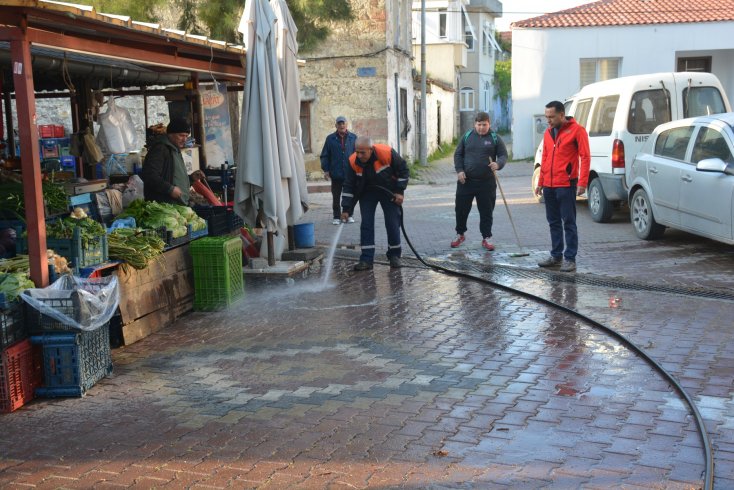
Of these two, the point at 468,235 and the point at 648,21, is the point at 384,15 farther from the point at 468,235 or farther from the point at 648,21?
the point at 468,235

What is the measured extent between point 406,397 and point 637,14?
27695 mm

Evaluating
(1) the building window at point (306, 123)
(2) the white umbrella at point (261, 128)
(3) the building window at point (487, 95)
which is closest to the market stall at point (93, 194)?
(2) the white umbrella at point (261, 128)

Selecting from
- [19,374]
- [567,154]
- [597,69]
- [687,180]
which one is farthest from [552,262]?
[597,69]

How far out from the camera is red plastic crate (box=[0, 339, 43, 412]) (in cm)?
568

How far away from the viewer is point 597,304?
8570 millimetres

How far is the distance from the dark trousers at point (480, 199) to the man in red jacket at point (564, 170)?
140cm

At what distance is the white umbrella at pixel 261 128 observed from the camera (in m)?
9.30

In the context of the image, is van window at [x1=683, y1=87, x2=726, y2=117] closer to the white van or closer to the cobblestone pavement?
the white van

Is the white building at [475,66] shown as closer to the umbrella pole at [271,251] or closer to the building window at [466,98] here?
the building window at [466,98]

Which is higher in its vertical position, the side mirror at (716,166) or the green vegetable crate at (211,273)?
the side mirror at (716,166)

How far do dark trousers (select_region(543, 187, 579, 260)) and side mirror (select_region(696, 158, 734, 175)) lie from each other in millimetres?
1496

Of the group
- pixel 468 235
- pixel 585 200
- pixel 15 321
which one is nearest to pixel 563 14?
pixel 585 200

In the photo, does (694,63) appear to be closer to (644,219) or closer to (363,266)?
(644,219)

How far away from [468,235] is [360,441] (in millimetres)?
8596
